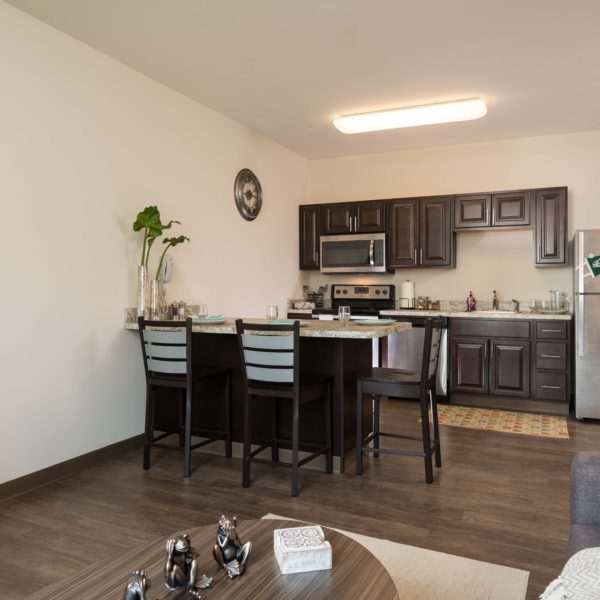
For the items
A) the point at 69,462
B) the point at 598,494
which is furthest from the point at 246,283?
the point at 598,494

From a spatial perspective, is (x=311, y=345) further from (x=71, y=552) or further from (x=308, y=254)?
(x=308, y=254)

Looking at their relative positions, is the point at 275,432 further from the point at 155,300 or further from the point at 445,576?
the point at 445,576

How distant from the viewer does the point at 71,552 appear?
2383mm

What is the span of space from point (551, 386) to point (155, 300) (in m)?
3.63

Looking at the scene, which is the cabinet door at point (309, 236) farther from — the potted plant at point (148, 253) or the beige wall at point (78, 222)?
the potted plant at point (148, 253)

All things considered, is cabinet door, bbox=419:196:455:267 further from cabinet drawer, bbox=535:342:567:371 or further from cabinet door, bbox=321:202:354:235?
cabinet drawer, bbox=535:342:567:371

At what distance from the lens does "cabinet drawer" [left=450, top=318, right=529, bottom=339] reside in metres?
5.16

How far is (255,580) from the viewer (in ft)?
4.67

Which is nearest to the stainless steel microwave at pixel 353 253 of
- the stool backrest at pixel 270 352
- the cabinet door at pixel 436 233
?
the cabinet door at pixel 436 233

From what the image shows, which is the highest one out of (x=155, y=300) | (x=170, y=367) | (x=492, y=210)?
(x=492, y=210)

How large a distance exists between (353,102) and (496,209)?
195cm

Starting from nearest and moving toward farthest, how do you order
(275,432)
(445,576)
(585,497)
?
(585,497) < (445,576) < (275,432)

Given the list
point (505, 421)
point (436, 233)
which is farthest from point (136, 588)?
point (436, 233)

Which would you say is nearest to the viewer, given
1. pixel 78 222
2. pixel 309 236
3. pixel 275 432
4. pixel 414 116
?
pixel 78 222
